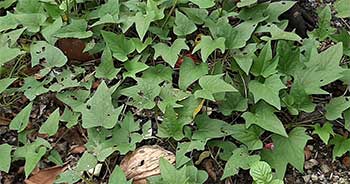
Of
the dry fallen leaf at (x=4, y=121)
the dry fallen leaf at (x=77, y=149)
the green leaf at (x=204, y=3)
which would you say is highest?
the green leaf at (x=204, y=3)

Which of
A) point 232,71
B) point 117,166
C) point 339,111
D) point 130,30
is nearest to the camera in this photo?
point 117,166

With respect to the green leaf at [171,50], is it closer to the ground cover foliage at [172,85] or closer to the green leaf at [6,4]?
the ground cover foliage at [172,85]

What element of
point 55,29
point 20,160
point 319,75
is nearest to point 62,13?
point 55,29

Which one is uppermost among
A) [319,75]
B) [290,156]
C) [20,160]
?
[319,75]

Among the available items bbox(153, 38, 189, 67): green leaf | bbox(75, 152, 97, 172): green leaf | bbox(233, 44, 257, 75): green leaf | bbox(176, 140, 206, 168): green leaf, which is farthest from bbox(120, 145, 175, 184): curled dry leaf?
bbox(233, 44, 257, 75): green leaf

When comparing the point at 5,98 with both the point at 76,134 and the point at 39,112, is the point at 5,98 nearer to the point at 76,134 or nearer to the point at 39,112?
the point at 39,112

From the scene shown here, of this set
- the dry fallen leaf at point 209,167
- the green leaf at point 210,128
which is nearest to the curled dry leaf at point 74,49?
the green leaf at point 210,128
